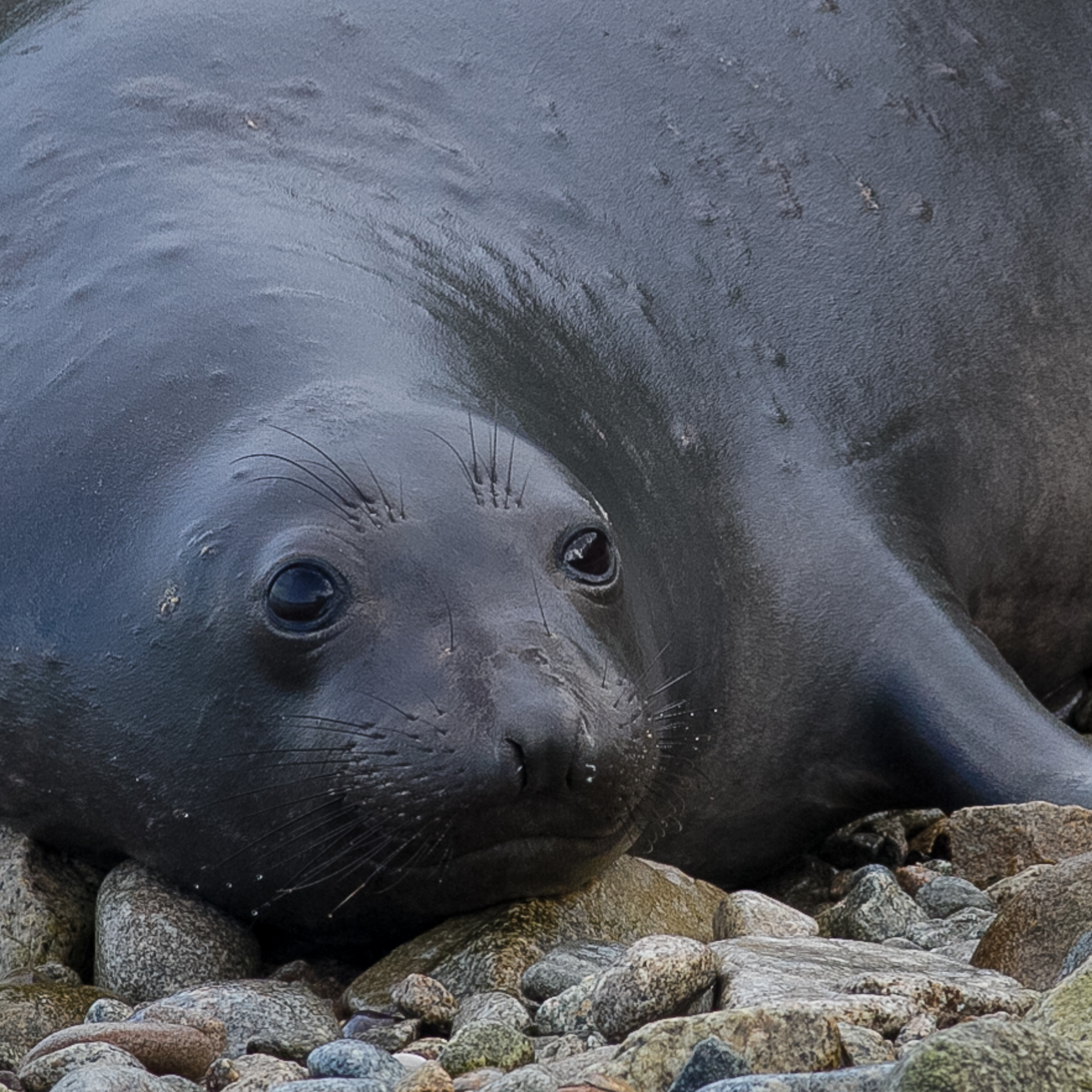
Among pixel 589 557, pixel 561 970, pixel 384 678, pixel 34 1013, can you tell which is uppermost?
pixel 589 557

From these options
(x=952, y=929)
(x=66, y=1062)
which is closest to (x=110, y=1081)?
(x=66, y=1062)

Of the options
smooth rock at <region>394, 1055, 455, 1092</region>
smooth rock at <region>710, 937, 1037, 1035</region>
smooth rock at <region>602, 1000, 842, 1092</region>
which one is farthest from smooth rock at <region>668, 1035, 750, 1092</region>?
smooth rock at <region>394, 1055, 455, 1092</region>

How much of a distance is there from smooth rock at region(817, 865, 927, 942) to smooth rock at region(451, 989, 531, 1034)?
874 mm

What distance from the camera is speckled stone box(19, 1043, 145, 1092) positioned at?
3688 mm

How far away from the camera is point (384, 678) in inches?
174

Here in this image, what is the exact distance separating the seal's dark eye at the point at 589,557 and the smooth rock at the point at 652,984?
1143 millimetres

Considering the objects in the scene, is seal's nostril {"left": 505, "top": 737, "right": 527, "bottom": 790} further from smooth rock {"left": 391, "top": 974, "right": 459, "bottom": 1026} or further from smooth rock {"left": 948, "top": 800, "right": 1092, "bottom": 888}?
smooth rock {"left": 948, "top": 800, "right": 1092, "bottom": 888}

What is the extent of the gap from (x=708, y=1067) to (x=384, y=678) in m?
1.50

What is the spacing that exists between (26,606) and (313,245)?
1244 mm

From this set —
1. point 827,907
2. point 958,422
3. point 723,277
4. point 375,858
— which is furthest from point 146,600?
point 958,422

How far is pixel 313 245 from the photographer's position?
5648 millimetres

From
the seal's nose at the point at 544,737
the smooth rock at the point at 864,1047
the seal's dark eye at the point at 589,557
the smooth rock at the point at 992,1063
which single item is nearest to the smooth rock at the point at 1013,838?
the seal's dark eye at the point at 589,557

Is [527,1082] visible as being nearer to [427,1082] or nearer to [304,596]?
[427,1082]

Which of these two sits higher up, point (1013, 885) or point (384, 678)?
point (384, 678)
